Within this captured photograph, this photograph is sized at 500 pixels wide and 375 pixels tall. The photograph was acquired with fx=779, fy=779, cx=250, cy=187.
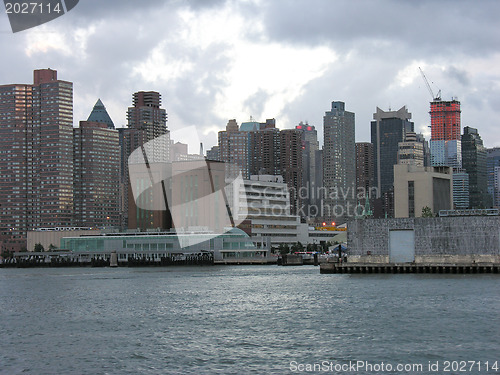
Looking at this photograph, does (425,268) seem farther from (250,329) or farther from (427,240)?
(250,329)

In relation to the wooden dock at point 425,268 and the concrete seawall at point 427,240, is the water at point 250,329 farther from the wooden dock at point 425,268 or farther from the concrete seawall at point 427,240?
the wooden dock at point 425,268

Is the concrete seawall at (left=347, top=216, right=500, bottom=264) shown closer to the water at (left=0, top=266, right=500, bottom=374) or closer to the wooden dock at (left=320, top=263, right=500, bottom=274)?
the wooden dock at (left=320, top=263, right=500, bottom=274)

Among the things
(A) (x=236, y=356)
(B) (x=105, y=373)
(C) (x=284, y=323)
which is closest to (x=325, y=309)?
(C) (x=284, y=323)

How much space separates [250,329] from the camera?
58.2 meters

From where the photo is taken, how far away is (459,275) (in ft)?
367

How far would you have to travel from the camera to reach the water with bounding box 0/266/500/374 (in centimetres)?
4525

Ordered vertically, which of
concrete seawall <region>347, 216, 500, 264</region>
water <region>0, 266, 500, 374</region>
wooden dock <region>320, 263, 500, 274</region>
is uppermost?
concrete seawall <region>347, 216, 500, 264</region>

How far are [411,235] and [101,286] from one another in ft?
151

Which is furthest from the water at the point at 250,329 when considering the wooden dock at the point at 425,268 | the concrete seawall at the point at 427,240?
the wooden dock at the point at 425,268

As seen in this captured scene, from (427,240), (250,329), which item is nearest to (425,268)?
(427,240)

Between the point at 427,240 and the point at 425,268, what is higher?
the point at 427,240

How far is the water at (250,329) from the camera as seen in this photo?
148 ft

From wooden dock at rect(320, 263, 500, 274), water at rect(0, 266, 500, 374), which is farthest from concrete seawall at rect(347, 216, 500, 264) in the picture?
water at rect(0, 266, 500, 374)

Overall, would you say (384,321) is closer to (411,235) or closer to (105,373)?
(105,373)
